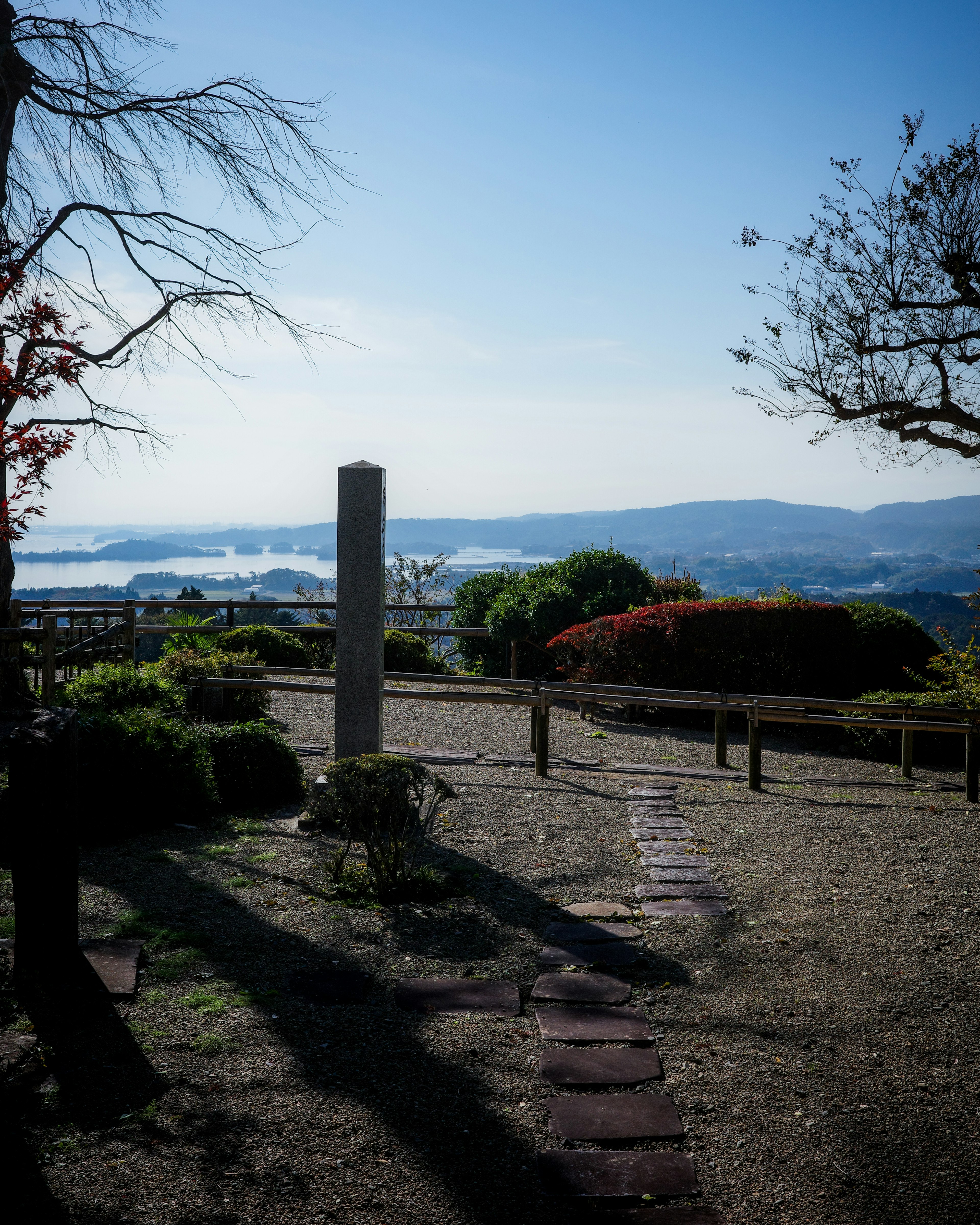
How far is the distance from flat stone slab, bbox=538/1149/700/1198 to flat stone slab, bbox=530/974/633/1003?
958 millimetres

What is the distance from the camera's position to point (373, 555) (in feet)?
19.3

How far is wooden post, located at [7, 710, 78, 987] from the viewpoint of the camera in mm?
3268

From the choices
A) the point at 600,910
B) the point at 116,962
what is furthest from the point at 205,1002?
the point at 600,910

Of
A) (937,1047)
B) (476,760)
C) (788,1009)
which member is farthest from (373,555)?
(937,1047)

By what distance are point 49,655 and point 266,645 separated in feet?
10.9

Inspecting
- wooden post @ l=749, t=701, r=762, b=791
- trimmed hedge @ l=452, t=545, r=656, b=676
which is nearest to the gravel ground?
wooden post @ l=749, t=701, r=762, b=791

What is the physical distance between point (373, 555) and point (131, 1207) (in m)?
4.14

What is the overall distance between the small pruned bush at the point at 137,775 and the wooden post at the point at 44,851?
188cm

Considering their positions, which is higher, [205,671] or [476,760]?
[205,671]

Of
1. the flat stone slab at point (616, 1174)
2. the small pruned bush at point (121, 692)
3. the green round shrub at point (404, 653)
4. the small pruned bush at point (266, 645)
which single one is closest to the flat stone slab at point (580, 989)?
the flat stone slab at point (616, 1174)

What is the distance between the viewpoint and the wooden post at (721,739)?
7.88m

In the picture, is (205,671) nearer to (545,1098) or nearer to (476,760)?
(476,760)

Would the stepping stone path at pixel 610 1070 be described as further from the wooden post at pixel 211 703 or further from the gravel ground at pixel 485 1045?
the wooden post at pixel 211 703

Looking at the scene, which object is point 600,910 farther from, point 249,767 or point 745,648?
point 745,648
